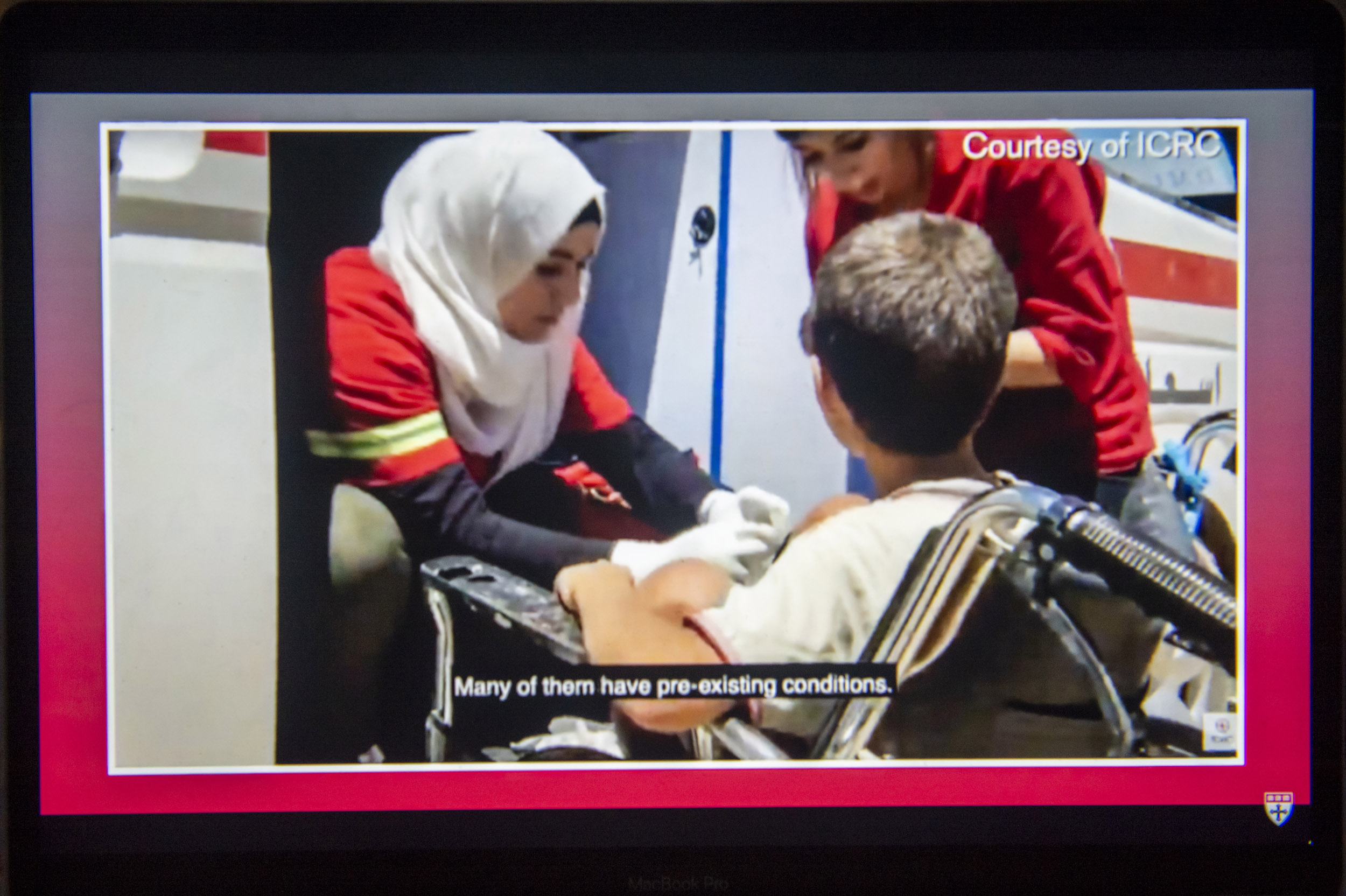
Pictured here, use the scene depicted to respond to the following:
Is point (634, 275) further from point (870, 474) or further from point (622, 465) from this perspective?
point (870, 474)

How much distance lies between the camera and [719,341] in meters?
0.88

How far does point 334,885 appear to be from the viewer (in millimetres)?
862

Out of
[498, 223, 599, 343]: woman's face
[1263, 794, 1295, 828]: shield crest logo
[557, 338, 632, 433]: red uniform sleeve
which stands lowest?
[1263, 794, 1295, 828]: shield crest logo

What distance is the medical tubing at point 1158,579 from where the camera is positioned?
87cm

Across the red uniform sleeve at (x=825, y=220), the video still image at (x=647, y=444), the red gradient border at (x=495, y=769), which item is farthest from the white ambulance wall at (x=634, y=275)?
the red gradient border at (x=495, y=769)

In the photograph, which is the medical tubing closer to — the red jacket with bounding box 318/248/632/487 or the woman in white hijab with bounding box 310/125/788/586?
the woman in white hijab with bounding box 310/125/788/586

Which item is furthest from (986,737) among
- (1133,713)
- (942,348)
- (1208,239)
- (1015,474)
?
(1208,239)

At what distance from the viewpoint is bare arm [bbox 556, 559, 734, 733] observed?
2.85 ft

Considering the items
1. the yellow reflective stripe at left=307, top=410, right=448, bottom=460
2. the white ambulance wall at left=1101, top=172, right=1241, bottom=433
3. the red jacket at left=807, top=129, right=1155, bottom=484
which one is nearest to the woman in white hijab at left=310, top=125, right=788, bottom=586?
the yellow reflective stripe at left=307, top=410, right=448, bottom=460

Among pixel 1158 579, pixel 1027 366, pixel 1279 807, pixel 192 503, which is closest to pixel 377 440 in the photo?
pixel 192 503

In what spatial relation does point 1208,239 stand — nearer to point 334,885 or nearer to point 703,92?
point 703,92

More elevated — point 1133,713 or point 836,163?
point 836,163

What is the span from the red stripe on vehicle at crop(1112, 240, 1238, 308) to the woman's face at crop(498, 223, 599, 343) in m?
0.49

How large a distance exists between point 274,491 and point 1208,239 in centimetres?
88
